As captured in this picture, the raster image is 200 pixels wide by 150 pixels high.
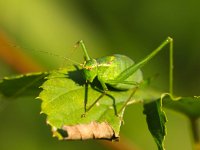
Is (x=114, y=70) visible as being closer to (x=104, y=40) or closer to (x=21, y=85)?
(x=21, y=85)

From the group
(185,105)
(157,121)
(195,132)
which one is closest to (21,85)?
(157,121)

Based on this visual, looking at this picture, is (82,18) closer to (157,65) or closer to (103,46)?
(103,46)

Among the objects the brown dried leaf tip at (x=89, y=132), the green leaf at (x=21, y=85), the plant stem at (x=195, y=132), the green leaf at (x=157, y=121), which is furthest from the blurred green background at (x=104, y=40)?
the brown dried leaf tip at (x=89, y=132)

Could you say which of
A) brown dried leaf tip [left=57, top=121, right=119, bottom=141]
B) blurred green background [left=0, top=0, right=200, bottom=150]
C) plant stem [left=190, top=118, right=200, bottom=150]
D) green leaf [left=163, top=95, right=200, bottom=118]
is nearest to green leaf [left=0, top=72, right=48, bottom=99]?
brown dried leaf tip [left=57, top=121, right=119, bottom=141]

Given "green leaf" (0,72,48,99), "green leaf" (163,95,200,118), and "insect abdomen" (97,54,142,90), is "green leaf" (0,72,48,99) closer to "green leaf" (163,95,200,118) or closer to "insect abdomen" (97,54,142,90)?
"insect abdomen" (97,54,142,90)

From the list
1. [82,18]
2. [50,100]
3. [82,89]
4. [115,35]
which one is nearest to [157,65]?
[115,35]

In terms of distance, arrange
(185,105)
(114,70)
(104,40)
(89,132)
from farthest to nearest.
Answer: (104,40) → (114,70) → (185,105) → (89,132)

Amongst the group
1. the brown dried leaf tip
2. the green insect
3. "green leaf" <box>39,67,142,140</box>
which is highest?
the green insect
